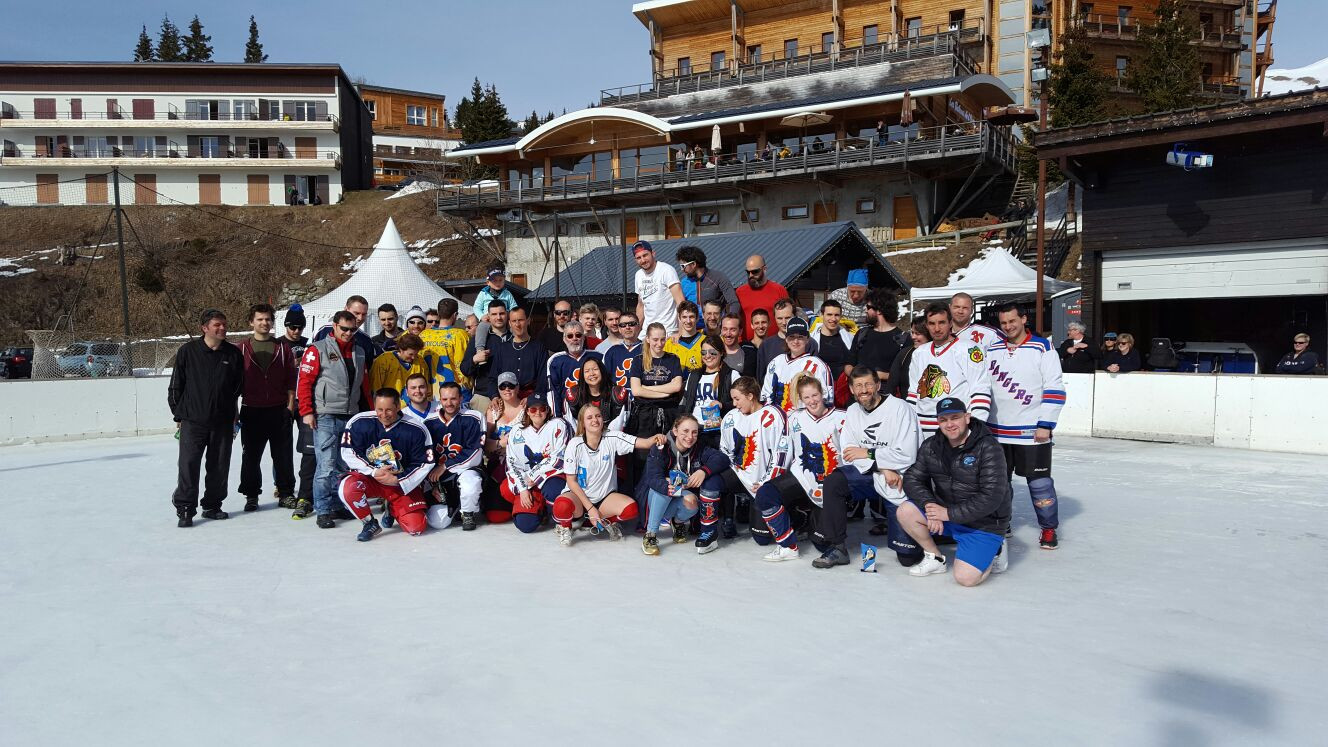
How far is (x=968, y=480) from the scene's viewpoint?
434cm

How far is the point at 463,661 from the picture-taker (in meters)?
3.31

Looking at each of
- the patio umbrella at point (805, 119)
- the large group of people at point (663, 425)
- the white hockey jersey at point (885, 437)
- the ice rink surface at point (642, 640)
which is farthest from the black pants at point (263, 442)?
the patio umbrella at point (805, 119)

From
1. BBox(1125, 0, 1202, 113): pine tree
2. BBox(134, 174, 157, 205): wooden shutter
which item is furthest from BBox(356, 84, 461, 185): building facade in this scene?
BBox(1125, 0, 1202, 113): pine tree

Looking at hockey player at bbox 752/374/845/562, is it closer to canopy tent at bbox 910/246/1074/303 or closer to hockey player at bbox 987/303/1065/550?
hockey player at bbox 987/303/1065/550

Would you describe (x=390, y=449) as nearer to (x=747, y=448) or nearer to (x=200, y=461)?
(x=200, y=461)

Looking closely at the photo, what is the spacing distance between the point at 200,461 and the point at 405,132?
55980 mm

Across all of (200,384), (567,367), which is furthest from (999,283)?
(200,384)

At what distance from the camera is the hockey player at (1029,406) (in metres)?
5.02

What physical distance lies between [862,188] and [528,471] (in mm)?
24966

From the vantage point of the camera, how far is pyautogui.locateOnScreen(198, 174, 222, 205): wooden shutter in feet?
136

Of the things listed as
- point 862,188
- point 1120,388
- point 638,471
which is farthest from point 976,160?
point 638,471

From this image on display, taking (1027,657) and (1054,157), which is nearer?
(1027,657)

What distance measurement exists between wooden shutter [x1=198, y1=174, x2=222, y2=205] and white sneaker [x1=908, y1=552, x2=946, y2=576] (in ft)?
148

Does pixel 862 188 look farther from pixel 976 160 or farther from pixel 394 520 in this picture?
pixel 394 520
